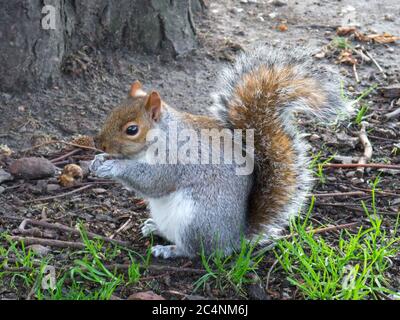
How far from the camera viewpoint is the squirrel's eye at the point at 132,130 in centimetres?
203

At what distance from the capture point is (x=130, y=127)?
2025 millimetres

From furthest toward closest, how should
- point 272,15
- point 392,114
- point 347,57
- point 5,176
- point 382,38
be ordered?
point 272,15, point 382,38, point 347,57, point 392,114, point 5,176

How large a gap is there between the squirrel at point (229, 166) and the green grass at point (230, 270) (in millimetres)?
38

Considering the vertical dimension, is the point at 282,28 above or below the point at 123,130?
below

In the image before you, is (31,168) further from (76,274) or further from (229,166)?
(229,166)

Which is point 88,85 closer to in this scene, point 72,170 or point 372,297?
point 72,170

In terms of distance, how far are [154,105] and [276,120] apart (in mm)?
→ 381

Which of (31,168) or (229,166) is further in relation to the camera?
(31,168)

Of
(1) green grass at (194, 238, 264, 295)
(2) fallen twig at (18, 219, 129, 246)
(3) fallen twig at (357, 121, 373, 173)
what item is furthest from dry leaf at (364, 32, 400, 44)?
(2) fallen twig at (18, 219, 129, 246)

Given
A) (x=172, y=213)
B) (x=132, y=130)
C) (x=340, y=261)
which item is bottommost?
(x=340, y=261)

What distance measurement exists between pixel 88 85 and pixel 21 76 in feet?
0.99

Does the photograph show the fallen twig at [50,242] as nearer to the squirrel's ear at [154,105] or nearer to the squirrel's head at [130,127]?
the squirrel's head at [130,127]

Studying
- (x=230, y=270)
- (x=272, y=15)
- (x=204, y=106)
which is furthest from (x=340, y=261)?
(x=272, y=15)
